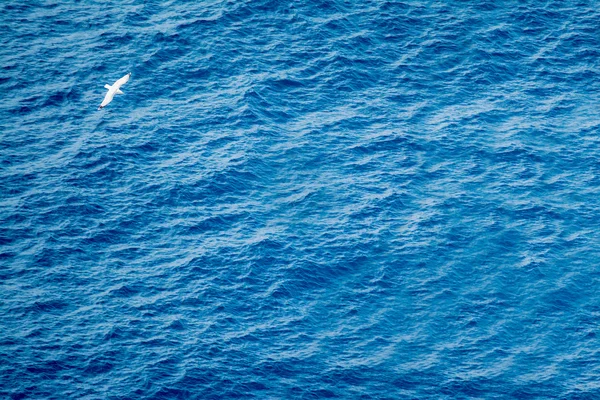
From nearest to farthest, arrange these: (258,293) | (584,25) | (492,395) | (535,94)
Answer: (492,395), (258,293), (535,94), (584,25)

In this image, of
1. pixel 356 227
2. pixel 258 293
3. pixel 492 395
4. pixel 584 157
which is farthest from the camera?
pixel 584 157

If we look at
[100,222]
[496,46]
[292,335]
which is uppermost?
[496,46]

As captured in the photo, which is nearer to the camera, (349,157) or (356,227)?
(356,227)

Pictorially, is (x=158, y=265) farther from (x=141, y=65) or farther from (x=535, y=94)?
(x=535, y=94)

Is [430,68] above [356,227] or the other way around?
above

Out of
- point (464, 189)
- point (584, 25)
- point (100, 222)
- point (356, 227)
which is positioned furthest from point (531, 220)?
point (100, 222)

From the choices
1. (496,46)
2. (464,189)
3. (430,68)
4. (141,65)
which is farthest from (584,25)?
(141,65)

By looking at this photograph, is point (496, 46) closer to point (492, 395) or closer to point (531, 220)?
point (531, 220)
